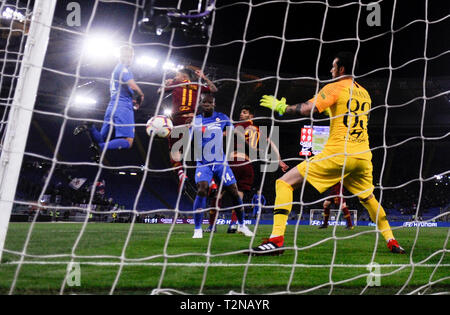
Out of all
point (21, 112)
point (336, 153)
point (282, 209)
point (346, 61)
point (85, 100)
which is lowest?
point (282, 209)

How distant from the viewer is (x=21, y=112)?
223 cm

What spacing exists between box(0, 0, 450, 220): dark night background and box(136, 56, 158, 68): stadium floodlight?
53 centimetres

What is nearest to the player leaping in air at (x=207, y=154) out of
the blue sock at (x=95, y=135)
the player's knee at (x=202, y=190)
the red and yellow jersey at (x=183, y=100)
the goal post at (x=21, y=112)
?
the player's knee at (x=202, y=190)

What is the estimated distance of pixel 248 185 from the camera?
676 centimetres

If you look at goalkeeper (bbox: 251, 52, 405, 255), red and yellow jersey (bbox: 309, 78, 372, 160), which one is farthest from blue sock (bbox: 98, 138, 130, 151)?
red and yellow jersey (bbox: 309, 78, 372, 160)

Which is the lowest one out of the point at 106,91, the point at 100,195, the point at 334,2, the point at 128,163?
the point at 100,195

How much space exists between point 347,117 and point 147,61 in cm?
1401

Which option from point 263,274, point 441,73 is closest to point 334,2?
point 441,73

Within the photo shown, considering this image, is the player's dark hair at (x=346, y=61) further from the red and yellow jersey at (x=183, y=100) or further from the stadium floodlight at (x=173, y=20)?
the red and yellow jersey at (x=183, y=100)

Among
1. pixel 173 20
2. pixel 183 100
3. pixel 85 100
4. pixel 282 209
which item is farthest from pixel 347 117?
pixel 85 100

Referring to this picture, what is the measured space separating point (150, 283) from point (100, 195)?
16119 millimetres

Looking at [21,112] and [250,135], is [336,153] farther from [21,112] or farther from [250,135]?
[250,135]

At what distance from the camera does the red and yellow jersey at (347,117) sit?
352 cm
